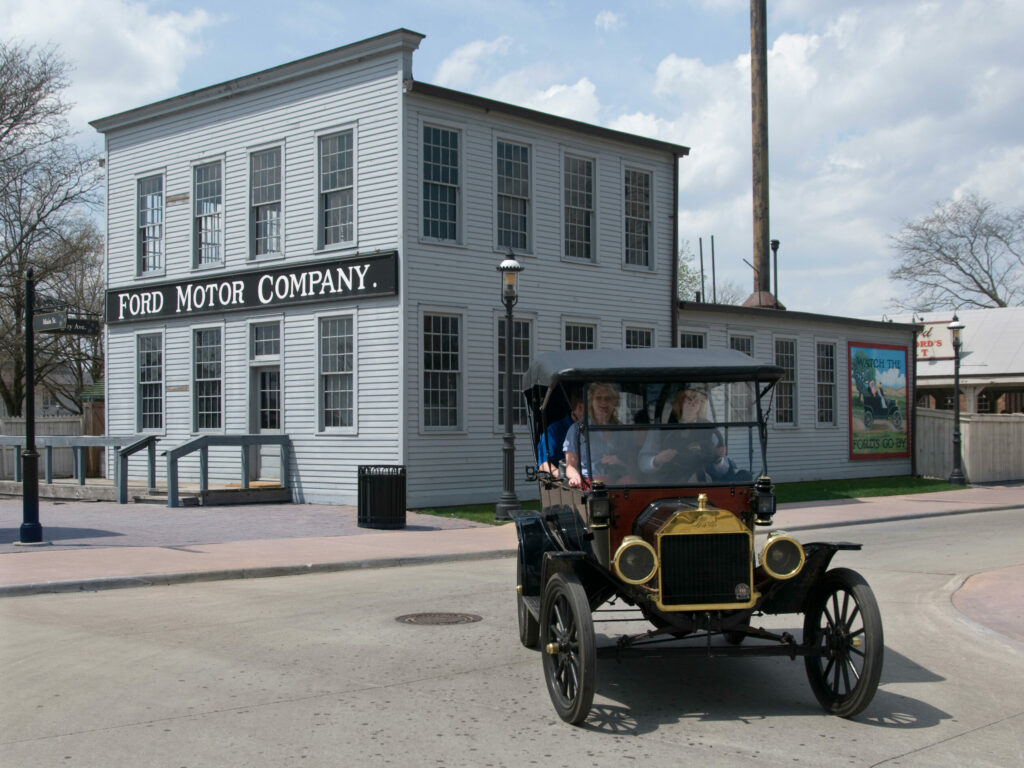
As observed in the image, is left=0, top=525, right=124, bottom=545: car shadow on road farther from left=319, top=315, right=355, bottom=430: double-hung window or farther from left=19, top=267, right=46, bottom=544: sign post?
left=319, top=315, right=355, bottom=430: double-hung window

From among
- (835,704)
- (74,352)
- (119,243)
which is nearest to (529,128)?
(119,243)

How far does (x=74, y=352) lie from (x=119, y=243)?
18702mm

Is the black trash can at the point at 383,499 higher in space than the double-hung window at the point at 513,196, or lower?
lower

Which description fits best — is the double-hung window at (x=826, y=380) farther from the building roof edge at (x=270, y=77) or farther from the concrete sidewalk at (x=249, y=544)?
the building roof edge at (x=270, y=77)

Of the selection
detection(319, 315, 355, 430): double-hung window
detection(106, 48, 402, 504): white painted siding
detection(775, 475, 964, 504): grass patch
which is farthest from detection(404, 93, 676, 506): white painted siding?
detection(775, 475, 964, 504): grass patch

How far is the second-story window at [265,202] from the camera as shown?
2261cm

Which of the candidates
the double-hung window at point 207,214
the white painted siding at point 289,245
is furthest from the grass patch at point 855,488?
the double-hung window at point 207,214

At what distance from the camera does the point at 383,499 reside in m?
17.8

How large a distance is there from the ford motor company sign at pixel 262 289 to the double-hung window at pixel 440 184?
131cm

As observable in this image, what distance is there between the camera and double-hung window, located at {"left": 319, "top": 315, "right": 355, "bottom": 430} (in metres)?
21.3

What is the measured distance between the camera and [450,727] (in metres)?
6.17

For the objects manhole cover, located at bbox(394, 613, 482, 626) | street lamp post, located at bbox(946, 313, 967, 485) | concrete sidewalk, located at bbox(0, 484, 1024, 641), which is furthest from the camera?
street lamp post, located at bbox(946, 313, 967, 485)

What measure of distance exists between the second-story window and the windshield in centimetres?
1648

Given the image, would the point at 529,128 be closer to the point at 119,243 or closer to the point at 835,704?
the point at 119,243
